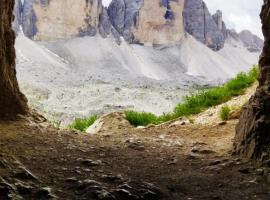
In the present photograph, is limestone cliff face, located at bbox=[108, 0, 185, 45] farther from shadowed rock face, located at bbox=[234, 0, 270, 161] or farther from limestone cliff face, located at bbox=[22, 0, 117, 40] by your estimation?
shadowed rock face, located at bbox=[234, 0, 270, 161]

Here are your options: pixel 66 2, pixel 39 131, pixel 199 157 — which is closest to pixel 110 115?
pixel 39 131

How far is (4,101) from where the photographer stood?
10711mm

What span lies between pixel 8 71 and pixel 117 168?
13.7 feet

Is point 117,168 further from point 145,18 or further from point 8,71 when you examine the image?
point 145,18

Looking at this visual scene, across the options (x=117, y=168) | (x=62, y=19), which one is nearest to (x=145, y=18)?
(x=62, y=19)

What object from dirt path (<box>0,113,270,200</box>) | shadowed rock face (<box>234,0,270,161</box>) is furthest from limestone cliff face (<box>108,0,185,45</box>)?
shadowed rock face (<box>234,0,270,161</box>)

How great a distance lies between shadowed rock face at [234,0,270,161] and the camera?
26.7ft

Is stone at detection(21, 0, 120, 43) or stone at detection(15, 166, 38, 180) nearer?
stone at detection(15, 166, 38, 180)

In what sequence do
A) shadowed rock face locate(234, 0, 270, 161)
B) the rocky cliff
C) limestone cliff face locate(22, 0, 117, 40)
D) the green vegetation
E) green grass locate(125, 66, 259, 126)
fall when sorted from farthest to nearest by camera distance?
1. the rocky cliff
2. limestone cliff face locate(22, 0, 117, 40)
3. green grass locate(125, 66, 259, 126)
4. the green vegetation
5. shadowed rock face locate(234, 0, 270, 161)

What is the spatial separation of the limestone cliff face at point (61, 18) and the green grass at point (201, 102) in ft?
518

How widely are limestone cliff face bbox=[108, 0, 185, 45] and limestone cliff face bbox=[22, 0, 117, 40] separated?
864 centimetres

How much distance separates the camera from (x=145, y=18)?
626 feet

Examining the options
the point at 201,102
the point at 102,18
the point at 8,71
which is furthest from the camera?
the point at 102,18

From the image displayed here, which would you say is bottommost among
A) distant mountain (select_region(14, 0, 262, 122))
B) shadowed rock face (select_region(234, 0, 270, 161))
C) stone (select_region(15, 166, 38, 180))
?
distant mountain (select_region(14, 0, 262, 122))
